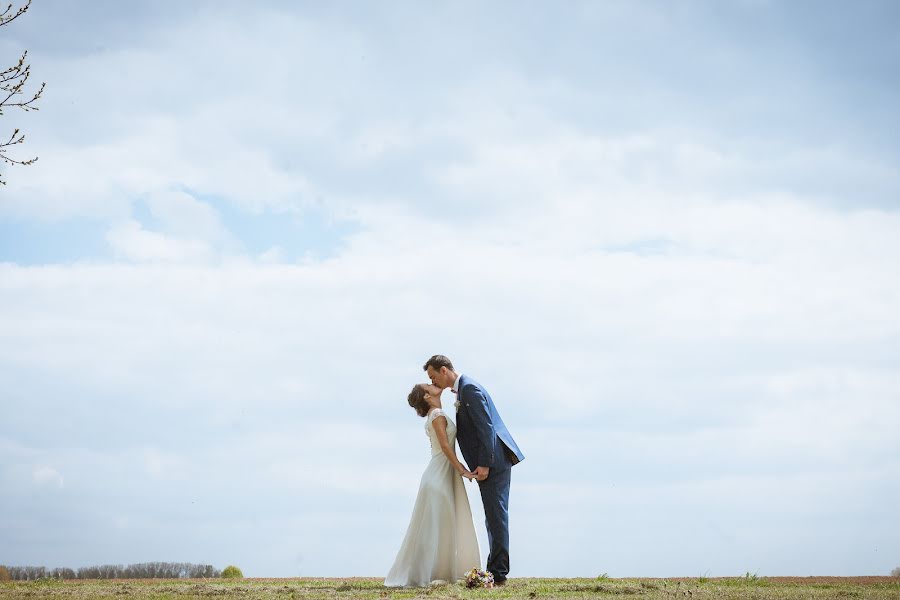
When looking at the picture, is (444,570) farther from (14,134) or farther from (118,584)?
(14,134)

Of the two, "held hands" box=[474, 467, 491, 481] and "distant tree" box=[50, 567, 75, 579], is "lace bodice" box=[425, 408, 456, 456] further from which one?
"distant tree" box=[50, 567, 75, 579]

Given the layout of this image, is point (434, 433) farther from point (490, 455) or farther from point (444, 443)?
point (490, 455)

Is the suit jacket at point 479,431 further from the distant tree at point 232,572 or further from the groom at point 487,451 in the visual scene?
the distant tree at point 232,572

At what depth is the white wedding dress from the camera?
39.7ft

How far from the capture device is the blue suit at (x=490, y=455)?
11727 millimetres

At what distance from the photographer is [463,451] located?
1208 cm

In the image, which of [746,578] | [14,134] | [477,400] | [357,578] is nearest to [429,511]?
[477,400]

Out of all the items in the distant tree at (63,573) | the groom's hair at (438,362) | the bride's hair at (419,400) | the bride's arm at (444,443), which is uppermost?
the groom's hair at (438,362)

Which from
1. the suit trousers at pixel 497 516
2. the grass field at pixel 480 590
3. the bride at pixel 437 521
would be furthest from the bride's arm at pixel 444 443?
the grass field at pixel 480 590

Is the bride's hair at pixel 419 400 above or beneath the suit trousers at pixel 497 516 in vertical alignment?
above

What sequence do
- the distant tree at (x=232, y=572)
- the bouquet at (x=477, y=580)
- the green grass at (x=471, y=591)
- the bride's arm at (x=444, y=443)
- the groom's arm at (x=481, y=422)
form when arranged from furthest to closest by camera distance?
the distant tree at (x=232, y=572) → the bride's arm at (x=444, y=443) → the groom's arm at (x=481, y=422) → the bouquet at (x=477, y=580) → the green grass at (x=471, y=591)

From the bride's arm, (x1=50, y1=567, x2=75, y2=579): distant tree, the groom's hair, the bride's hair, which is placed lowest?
(x1=50, y1=567, x2=75, y2=579): distant tree

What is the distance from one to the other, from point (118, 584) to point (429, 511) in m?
4.71

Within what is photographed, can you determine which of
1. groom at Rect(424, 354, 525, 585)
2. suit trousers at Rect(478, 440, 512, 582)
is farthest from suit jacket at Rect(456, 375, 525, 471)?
suit trousers at Rect(478, 440, 512, 582)
